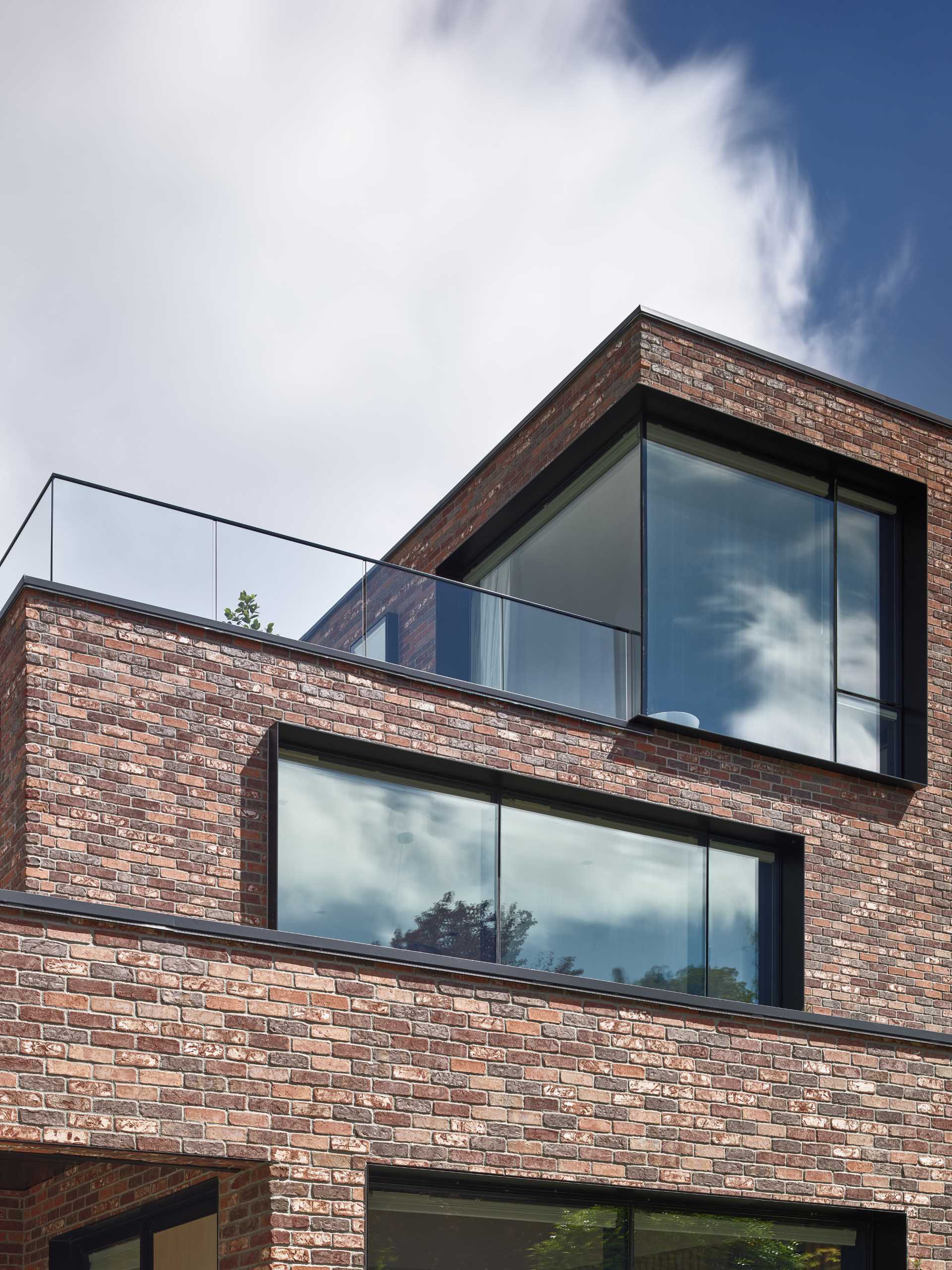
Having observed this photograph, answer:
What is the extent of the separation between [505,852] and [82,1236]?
184 inches

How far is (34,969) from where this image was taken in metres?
8.23

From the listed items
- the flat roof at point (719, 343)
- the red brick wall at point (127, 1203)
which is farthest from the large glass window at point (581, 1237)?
the flat roof at point (719, 343)

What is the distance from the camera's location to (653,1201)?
10.6 meters

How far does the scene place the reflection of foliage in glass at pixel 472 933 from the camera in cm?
1231

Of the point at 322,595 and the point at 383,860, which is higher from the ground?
the point at 322,595

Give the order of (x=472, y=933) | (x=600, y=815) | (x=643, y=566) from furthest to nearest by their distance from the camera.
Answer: (x=643, y=566) < (x=600, y=815) < (x=472, y=933)

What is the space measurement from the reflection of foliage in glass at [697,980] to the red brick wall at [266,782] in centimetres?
67

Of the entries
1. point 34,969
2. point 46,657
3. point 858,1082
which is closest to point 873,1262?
point 858,1082

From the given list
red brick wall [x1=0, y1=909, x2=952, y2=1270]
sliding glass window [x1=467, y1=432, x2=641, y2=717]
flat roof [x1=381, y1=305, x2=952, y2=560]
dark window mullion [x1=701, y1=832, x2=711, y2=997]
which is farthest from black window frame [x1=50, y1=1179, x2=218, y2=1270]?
flat roof [x1=381, y1=305, x2=952, y2=560]

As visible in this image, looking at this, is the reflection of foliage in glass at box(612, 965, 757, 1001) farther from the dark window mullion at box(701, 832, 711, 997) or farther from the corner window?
the corner window

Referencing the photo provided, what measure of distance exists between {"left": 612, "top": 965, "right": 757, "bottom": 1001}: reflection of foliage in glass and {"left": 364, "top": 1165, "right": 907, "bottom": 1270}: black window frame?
7.83 feet

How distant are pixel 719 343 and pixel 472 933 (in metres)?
6.61

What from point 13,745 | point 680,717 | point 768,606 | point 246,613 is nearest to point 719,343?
point 768,606

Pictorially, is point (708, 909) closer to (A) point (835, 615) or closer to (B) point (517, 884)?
(B) point (517, 884)
